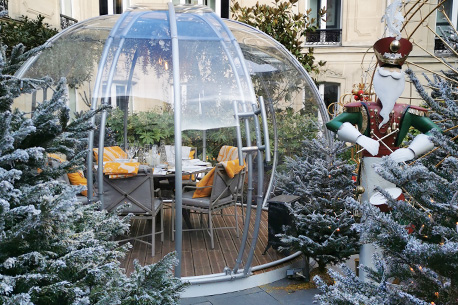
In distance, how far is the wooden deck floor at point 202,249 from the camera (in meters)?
4.52

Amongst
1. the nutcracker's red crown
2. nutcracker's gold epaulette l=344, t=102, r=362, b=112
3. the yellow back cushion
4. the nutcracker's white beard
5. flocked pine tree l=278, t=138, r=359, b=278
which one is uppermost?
the nutcracker's red crown

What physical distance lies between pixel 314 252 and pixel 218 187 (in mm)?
1321

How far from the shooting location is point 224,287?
427 centimetres

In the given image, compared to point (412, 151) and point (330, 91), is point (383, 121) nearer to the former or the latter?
point (412, 151)

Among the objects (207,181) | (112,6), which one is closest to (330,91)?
(112,6)

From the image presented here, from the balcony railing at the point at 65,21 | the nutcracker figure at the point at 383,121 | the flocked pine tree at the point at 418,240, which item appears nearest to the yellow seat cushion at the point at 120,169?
the nutcracker figure at the point at 383,121

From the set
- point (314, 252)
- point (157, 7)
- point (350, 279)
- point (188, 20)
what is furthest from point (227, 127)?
point (350, 279)

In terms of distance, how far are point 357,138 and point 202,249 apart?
237cm

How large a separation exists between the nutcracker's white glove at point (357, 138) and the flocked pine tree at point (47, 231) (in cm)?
204

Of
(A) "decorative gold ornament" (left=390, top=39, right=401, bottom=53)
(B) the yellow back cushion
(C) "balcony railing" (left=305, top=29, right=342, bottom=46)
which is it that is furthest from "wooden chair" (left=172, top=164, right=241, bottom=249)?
(C) "balcony railing" (left=305, top=29, right=342, bottom=46)

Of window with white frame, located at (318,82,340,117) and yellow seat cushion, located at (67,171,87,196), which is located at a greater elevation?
window with white frame, located at (318,82,340,117)

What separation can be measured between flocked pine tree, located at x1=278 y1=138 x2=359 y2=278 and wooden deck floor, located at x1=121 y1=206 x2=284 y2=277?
0.61 meters

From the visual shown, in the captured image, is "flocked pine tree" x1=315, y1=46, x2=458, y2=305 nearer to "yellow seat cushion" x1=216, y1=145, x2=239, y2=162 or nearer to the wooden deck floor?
the wooden deck floor

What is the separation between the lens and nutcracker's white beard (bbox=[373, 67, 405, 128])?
347 centimetres
